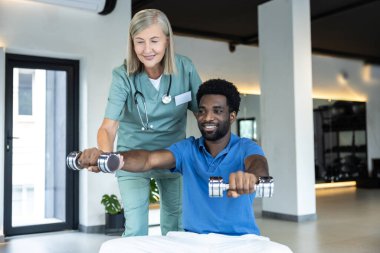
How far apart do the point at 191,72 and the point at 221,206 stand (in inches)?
26.6

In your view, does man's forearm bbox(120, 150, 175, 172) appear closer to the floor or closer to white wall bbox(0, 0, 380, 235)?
the floor

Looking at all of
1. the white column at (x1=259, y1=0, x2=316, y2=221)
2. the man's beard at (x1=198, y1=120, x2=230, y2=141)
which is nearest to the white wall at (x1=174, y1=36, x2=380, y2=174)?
the white column at (x1=259, y1=0, x2=316, y2=221)

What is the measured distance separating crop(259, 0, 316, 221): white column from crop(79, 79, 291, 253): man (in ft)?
13.7

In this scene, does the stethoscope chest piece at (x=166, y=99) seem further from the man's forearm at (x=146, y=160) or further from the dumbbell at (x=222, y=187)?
the dumbbell at (x=222, y=187)

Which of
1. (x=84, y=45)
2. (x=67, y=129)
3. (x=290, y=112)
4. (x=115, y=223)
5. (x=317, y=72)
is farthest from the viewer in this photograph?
(x=317, y=72)

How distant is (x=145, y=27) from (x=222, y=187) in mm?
832

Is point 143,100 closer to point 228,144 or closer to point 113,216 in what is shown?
point 228,144

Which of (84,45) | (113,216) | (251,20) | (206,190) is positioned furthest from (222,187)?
(251,20)

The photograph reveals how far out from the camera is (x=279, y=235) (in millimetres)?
4953

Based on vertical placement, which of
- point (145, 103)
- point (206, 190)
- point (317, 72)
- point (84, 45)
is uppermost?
point (317, 72)

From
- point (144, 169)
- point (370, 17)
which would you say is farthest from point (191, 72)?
point (370, 17)

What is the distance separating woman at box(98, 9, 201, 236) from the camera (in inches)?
74.9

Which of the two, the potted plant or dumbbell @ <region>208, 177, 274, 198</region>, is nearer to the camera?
dumbbell @ <region>208, 177, 274, 198</region>

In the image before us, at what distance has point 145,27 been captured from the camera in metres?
1.86
